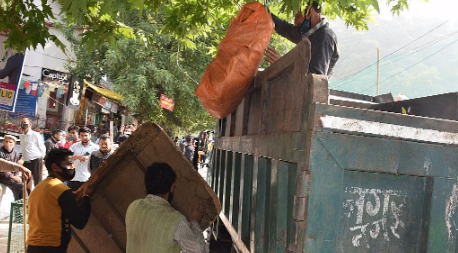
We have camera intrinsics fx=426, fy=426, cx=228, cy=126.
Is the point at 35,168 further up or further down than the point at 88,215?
further down

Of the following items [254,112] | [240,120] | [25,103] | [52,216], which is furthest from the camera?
[25,103]

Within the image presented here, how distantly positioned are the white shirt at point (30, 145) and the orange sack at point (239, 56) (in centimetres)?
687

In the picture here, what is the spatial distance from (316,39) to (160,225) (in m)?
1.86

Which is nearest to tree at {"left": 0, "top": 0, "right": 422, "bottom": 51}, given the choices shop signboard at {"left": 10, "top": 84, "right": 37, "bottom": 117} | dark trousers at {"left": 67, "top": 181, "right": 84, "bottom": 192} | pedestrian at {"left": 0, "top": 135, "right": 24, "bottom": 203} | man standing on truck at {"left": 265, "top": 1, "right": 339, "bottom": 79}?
man standing on truck at {"left": 265, "top": 1, "right": 339, "bottom": 79}

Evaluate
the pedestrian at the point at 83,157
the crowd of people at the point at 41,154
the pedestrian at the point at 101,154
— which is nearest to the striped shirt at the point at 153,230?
the crowd of people at the point at 41,154

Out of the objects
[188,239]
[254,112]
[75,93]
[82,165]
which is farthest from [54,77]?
[188,239]

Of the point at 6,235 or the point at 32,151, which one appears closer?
the point at 6,235

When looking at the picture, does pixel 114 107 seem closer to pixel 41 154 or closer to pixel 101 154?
pixel 41 154

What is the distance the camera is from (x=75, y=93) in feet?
50.6

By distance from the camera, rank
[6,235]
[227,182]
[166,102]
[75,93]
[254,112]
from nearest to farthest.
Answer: [254,112], [227,182], [6,235], [75,93], [166,102]

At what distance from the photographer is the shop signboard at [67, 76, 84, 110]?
1523 cm

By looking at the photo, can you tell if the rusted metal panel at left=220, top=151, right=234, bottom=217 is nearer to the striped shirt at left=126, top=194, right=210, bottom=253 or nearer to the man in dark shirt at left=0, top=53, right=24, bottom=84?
the striped shirt at left=126, top=194, right=210, bottom=253

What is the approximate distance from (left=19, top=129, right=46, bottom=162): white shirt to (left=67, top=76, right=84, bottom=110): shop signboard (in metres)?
6.36

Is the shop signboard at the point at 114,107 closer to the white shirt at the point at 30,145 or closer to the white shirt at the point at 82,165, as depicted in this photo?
the white shirt at the point at 30,145
